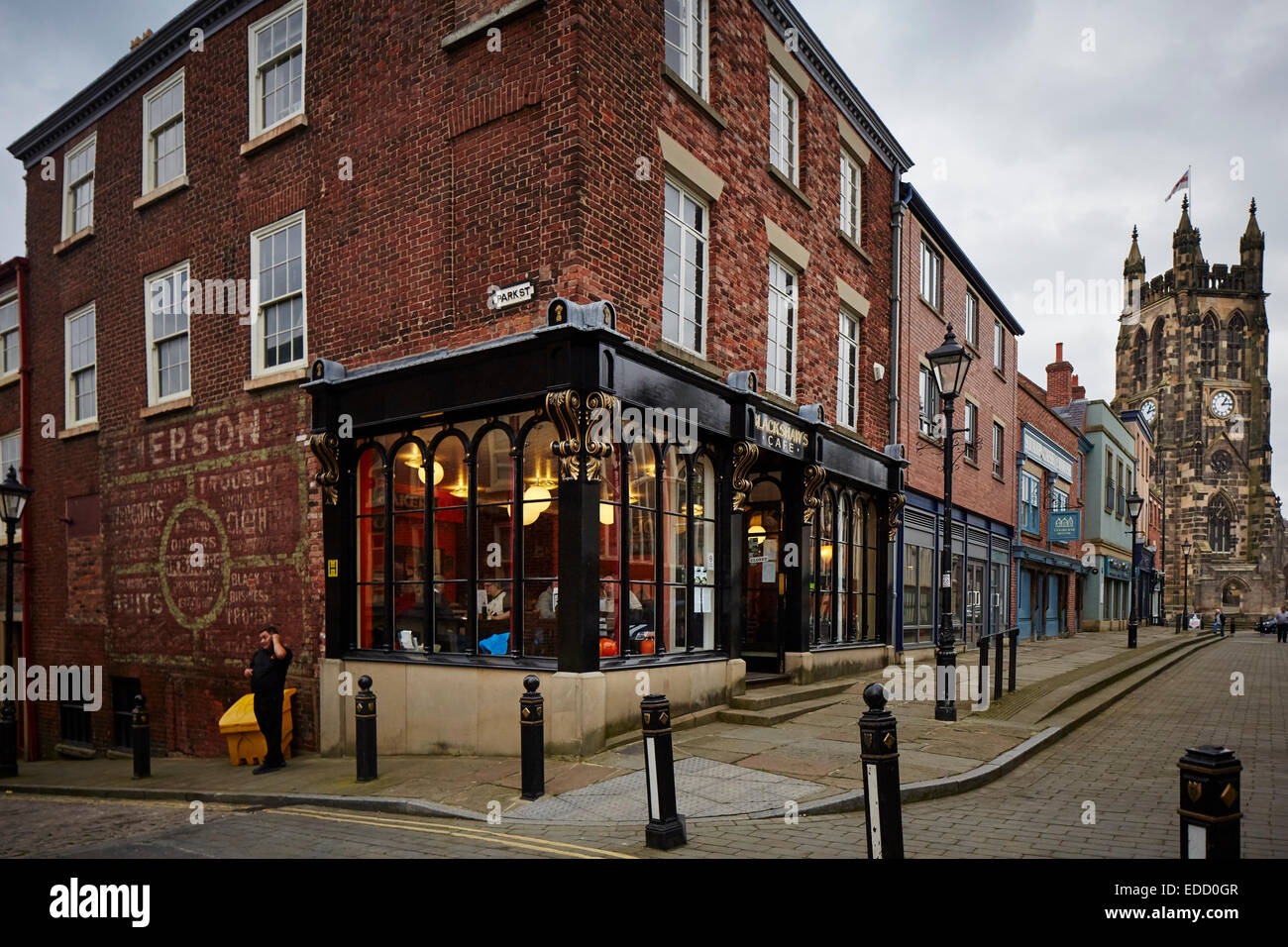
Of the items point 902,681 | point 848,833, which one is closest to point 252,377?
point 848,833

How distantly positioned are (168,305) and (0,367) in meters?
8.06

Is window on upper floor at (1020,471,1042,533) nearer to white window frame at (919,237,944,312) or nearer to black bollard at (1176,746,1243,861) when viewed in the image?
white window frame at (919,237,944,312)

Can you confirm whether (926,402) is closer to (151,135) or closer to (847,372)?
(847,372)

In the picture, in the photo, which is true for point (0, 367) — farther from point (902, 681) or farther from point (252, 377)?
point (902, 681)

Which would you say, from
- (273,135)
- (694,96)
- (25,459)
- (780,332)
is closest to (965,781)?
(780,332)

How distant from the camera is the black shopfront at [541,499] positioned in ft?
30.0

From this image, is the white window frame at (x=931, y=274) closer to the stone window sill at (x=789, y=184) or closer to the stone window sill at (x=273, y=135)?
the stone window sill at (x=789, y=184)

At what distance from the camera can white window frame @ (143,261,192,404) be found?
14242 mm

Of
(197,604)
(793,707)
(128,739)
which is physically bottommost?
(128,739)

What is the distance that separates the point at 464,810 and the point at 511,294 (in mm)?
5345

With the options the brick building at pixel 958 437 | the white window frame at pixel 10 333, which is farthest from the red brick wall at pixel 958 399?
the white window frame at pixel 10 333

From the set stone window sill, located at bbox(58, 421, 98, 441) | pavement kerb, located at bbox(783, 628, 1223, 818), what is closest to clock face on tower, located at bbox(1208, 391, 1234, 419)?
pavement kerb, located at bbox(783, 628, 1223, 818)

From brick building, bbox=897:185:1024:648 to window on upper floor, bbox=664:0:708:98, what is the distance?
7828mm

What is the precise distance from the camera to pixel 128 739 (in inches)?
607
